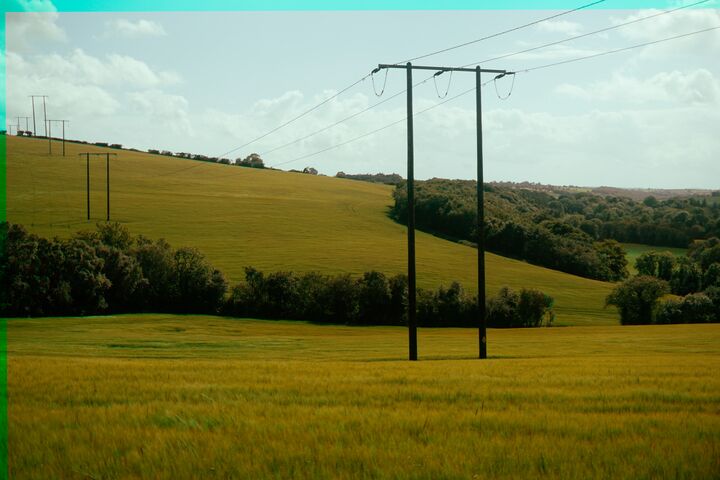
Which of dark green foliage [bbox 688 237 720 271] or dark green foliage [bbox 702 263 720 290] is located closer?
dark green foliage [bbox 702 263 720 290]

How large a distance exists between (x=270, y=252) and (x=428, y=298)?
2559cm

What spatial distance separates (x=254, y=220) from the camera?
350 feet

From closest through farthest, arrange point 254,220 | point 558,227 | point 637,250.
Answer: point 254,220, point 558,227, point 637,250

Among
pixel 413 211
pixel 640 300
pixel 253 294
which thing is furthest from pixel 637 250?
pixel 413 211

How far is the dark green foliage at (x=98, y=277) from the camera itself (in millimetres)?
63375

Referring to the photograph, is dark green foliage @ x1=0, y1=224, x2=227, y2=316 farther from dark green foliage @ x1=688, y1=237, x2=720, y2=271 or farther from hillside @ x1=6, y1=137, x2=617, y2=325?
dark green foliage @ x1=688, y1=237, x2=720, y2=271

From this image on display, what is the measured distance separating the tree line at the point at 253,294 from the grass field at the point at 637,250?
56.1m

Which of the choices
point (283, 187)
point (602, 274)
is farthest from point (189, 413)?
→ point (283, 187)

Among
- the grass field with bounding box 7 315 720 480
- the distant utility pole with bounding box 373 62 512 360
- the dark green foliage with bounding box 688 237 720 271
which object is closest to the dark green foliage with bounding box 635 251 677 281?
the dark green foliage with bounding box 688 237 720 271

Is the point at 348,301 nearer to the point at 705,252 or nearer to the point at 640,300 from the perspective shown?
the point at 640,300

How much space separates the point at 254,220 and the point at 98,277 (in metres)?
41.0

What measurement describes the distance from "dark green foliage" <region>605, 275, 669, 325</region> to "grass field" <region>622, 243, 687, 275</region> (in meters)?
39.8

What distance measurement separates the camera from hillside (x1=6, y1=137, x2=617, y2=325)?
85.9 metres

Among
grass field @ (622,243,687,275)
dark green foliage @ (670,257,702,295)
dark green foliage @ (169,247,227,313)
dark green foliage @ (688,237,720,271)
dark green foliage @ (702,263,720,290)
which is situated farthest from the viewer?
grass field @ (622,243,687,275)
